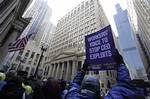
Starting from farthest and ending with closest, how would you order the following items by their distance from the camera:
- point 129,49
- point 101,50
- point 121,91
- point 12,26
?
1. point 129,49
2. point 12,26
3. point 101,50
4. point 121,91

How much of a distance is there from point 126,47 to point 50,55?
212ft

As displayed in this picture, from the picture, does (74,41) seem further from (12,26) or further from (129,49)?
(12,26)

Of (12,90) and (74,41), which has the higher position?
(74,41)

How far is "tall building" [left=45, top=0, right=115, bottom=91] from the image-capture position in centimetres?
5547

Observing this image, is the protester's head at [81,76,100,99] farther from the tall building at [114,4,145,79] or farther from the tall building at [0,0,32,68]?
the tall building at [114,4,145,79]

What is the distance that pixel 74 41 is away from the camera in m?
64.9

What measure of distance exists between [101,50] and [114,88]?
6.72 ft

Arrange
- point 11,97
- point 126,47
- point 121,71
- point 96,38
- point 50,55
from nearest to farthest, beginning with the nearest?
1. point 121,71
2. point 11,97
3. point 96,38
4. point 126,47
5. point 50,55

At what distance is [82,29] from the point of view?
63.7m

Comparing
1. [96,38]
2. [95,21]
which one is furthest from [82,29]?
[96,38]

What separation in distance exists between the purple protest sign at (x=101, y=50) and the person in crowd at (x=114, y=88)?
41.1 inches

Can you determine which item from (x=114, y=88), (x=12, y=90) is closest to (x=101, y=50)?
(x=114, y=88)

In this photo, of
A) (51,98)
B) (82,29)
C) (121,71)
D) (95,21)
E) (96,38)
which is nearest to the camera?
(121,71)

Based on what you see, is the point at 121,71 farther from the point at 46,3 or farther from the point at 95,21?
the point at 46,3
